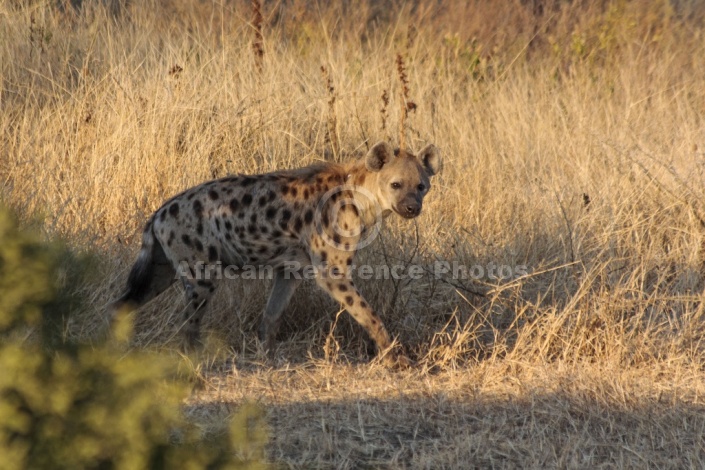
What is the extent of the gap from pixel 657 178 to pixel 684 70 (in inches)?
118

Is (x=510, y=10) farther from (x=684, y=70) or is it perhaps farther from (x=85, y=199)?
(x=85, y=199)

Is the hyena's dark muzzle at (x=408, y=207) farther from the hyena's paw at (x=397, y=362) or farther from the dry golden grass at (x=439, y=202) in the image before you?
the hyena's paw at (x=397, y=362)

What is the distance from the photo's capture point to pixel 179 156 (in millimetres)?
6496

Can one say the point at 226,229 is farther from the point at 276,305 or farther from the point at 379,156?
the point at 379,156

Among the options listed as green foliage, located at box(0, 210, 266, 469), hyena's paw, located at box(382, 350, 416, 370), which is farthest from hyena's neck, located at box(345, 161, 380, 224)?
green foliage, located at box(0, 210, 266, 469)

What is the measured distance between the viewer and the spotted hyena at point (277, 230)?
16.4ft

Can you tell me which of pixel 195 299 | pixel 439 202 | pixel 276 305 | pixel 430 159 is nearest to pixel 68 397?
pixel 195 299

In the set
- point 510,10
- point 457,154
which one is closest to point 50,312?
point 457,154

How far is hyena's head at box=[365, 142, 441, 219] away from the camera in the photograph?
5148 mm

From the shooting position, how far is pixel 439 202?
6.51 meters

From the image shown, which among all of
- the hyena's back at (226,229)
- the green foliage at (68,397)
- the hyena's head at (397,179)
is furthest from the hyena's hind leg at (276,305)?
the green foliage at (68,397)

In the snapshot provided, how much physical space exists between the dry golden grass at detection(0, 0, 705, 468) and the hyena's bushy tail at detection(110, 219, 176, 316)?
0.19 meters

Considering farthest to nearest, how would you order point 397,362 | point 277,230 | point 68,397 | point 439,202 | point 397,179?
point 439,202
point 397,179
point 277,230
point 397,362
point 68,397

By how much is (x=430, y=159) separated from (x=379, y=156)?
1.05 feet
